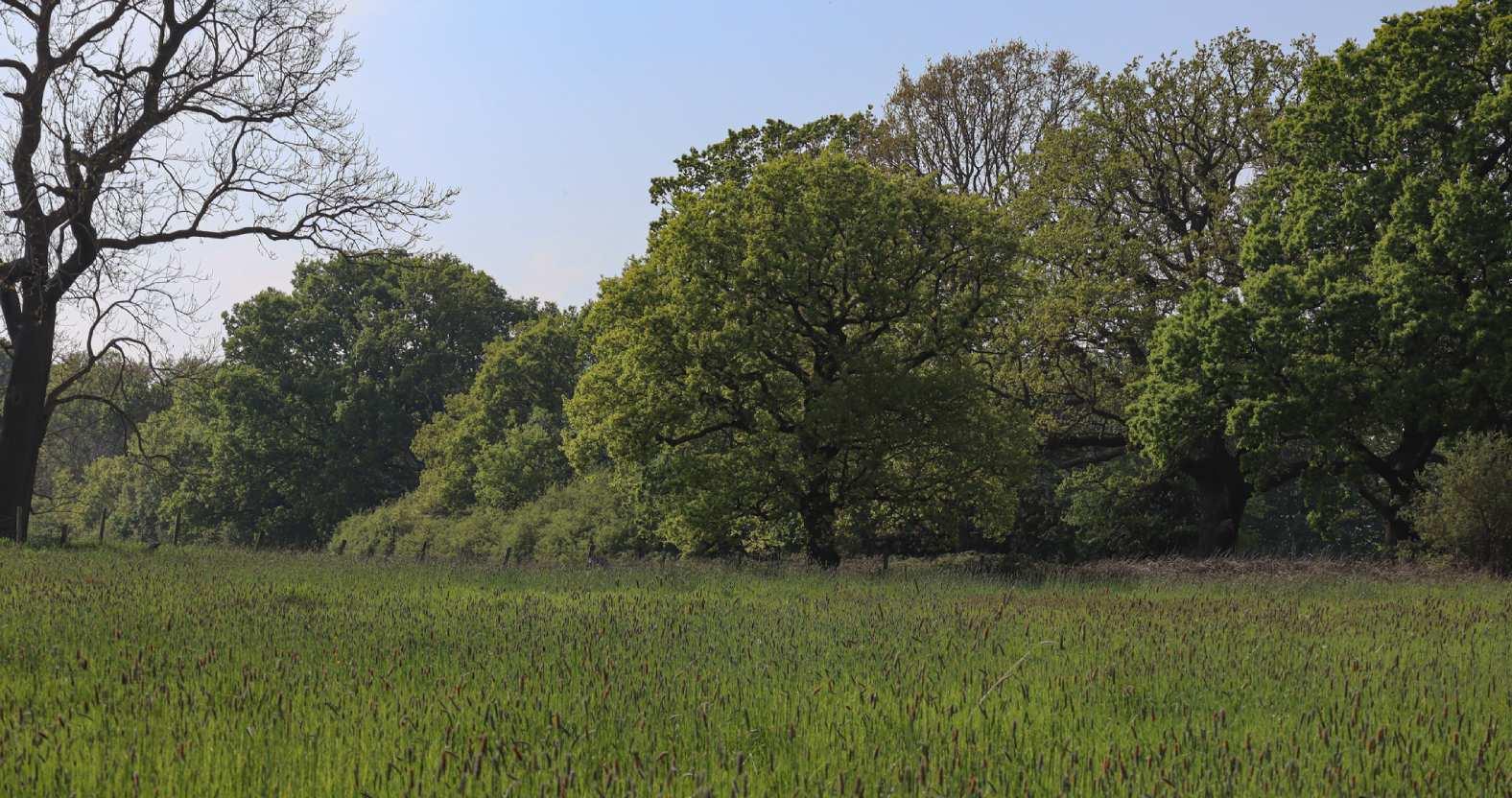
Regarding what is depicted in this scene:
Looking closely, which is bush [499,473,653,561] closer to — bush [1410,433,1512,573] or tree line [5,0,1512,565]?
tree line [5,0,1512,565]

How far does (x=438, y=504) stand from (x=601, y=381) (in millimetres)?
27944

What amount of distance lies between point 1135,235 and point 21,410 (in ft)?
94.1

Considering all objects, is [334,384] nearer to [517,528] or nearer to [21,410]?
[517,528]

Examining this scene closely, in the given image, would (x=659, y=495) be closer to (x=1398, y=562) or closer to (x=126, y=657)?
(x=1398, y=562)

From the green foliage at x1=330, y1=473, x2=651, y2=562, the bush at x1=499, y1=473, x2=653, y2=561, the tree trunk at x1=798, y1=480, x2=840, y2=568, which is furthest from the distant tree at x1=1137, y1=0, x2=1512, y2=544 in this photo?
the green foliage at x1=330, y1=473, x2=651, y2=562

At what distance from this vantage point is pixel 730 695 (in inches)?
308

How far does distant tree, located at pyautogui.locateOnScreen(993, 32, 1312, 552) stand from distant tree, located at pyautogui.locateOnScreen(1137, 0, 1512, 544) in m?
3.78

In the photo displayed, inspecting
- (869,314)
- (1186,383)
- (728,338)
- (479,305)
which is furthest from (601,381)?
(479,305)

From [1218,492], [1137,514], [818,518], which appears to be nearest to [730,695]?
[818,518]

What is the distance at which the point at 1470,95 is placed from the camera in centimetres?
2461

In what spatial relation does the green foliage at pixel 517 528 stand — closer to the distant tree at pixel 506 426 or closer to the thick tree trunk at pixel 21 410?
the distant tree at pixel 506 426

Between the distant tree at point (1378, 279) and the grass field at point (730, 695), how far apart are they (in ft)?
35.6

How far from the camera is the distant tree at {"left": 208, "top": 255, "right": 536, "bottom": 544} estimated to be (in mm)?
58719

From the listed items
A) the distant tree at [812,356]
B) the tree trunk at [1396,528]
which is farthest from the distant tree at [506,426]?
the tree trunk at [1396,528]
